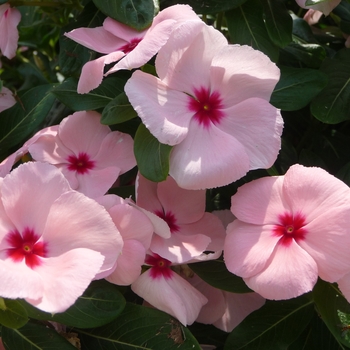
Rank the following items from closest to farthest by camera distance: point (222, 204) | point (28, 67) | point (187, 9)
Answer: point (187, 9)
point (222, 204)
point (28, 67)

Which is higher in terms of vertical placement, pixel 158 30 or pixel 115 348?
pixel 158 30

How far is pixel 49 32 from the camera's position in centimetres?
160

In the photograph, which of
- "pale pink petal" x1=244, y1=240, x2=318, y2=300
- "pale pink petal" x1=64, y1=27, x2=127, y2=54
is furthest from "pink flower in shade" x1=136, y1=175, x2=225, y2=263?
"pale pink petal" x1=64, y1=27, x2=127, y2=54

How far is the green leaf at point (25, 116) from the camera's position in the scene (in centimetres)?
99

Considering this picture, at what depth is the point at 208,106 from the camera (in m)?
0.74

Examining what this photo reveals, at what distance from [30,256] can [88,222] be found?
0.09 metres

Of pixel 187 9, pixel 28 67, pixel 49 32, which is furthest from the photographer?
pixel 49 32

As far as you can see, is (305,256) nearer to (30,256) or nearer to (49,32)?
(30,256)

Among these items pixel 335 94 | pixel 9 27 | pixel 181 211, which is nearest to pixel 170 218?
pixel 181 211

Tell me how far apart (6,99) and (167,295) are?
500mm

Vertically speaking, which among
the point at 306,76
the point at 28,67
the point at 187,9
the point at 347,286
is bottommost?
the point at 28,67

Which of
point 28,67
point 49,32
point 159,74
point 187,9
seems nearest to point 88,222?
point 159,74

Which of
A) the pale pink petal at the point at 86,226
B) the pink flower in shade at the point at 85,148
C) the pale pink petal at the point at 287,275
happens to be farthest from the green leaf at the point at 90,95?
the pale pink petal at the point at 287,275

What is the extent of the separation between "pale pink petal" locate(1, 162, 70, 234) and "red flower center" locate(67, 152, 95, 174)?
164 millimetres
